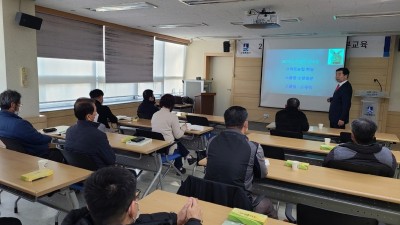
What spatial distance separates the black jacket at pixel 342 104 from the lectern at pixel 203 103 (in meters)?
3.83

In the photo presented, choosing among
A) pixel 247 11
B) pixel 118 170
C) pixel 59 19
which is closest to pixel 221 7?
pixel 247 11

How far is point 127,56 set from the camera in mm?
6926

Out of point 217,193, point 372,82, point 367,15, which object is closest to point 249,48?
point 372,82

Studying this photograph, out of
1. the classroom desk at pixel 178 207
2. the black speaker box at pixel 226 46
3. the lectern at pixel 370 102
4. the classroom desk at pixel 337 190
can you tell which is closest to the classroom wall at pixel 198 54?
the black speaker box at pixel 226 46

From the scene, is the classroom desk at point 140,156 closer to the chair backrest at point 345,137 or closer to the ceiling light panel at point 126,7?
the ceiling light panel at point 126,7

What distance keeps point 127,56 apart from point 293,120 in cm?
439

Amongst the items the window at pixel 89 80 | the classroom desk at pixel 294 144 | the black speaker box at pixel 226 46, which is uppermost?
the black speaker box at pixel 226 46

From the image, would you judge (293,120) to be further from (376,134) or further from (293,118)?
(376,134)

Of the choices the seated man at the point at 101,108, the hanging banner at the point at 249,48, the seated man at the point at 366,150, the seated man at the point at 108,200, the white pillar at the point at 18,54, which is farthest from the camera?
the hanging banner at the point at 249,48

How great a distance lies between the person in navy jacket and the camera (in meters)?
2.92

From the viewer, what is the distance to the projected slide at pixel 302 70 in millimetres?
7055

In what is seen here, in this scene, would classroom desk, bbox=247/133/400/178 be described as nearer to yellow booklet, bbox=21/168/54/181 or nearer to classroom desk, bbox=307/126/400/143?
classroom desk, bbox=307/126/400/143

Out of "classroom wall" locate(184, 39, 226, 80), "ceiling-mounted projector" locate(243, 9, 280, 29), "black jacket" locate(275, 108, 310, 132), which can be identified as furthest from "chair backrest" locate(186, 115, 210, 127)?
"classroom wall" locate(184, 39, 226, 80)

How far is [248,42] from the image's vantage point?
816cm
